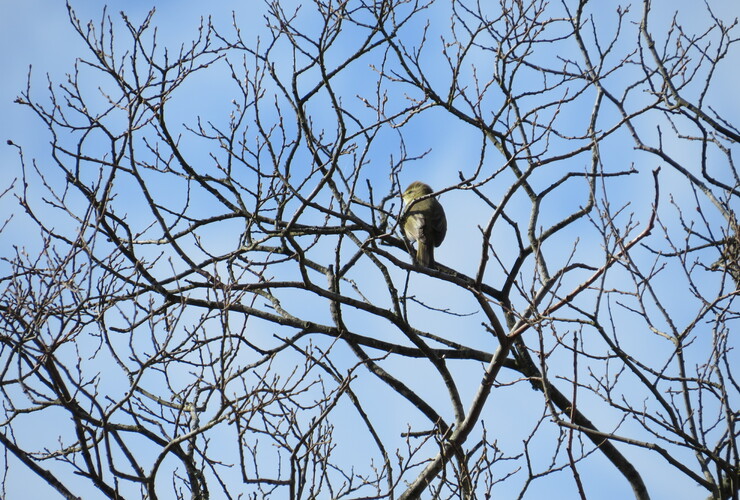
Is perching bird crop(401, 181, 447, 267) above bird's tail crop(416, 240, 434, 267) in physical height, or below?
above

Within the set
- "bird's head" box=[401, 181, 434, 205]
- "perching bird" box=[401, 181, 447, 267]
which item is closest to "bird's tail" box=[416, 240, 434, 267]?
"perching bird" box=[401, 181, 447, 267]

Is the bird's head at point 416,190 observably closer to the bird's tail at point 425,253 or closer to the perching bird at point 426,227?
the perching bird at point 426,227

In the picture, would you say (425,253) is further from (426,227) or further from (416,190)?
(416,190)

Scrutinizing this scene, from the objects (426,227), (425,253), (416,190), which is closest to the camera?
(425,253)

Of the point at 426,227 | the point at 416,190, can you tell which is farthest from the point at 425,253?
the point at 416,190

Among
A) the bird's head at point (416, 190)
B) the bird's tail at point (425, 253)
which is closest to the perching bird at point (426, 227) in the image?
the bird's tail at point (425, 253)

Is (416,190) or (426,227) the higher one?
(416,190)

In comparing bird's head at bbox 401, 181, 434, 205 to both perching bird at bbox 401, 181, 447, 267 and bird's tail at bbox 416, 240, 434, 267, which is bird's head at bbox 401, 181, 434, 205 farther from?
bird's tail at bbox 416, 240, 434, 267

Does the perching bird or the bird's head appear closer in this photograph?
the perching bird

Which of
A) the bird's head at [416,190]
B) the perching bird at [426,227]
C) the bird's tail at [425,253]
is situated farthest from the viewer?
the bird's head at [416,190]

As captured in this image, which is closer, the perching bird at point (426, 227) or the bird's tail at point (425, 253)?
the bird's tail at point (425, 253)

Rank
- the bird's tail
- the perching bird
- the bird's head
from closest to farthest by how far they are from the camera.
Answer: the bird's tail
the perching bird
the bird's head

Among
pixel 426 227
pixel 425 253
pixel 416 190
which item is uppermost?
pixel 416 190

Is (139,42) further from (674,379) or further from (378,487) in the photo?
(674,379)
